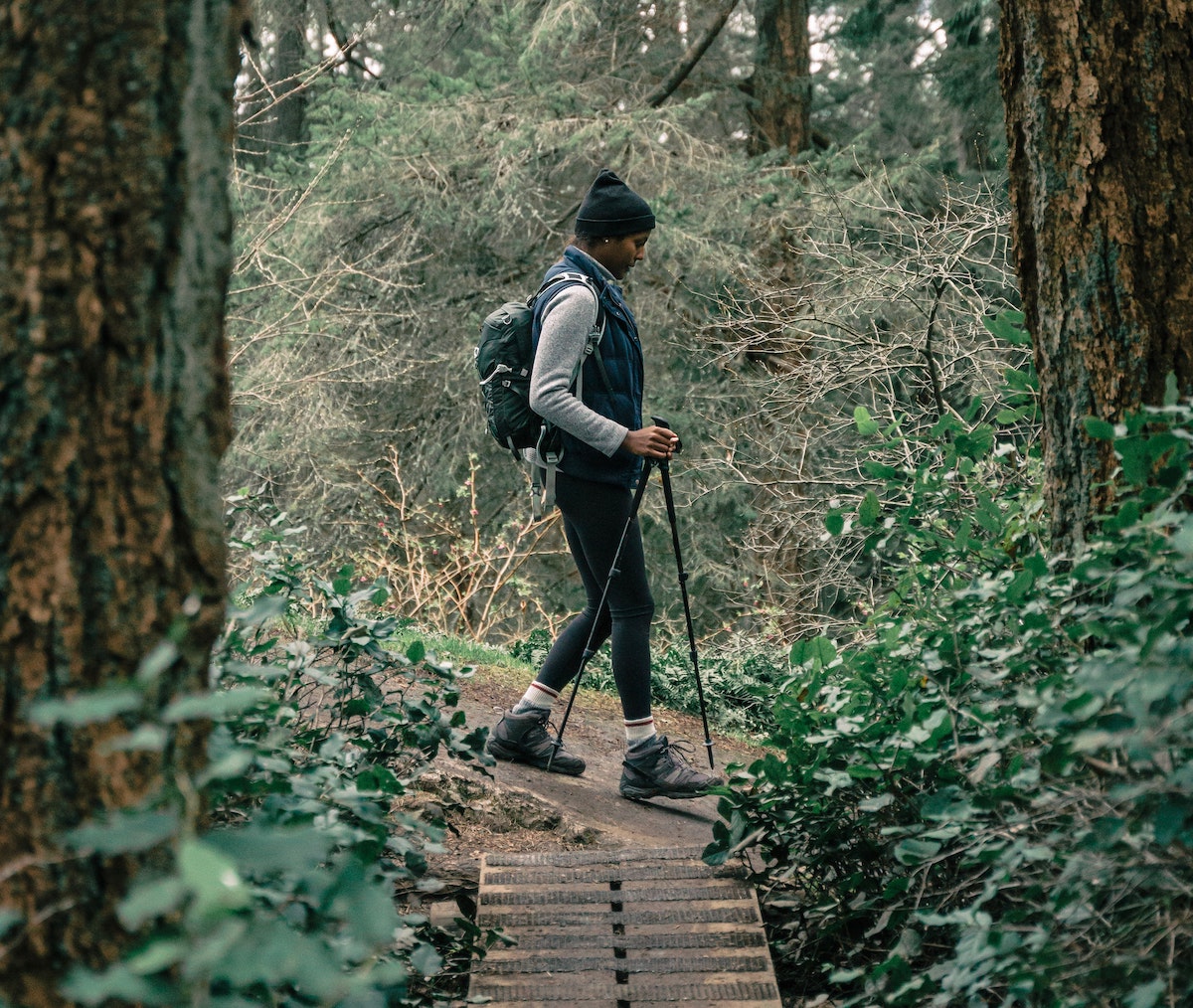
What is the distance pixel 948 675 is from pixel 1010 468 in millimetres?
2333

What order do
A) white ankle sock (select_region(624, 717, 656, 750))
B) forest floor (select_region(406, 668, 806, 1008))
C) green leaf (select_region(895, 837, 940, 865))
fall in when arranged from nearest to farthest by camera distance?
green leaf (select_region(895, 837, 940, 865)) → forest floor (select_region(406, 668, 806, 1008)) → white ankle sock (select_region(624, 717, 656, 750))

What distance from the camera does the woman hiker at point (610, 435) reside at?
4.42 m

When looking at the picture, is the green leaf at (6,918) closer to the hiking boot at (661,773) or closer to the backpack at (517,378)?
the backpack at (517,378)

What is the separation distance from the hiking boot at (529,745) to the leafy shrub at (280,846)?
121cm

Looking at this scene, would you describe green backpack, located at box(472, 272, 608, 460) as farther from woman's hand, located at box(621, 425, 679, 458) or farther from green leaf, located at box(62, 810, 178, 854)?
green leaf, located at box(62, 810, 178, 854)

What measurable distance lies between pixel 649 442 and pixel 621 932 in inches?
68.5

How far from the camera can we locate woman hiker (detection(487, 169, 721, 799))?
442 cm

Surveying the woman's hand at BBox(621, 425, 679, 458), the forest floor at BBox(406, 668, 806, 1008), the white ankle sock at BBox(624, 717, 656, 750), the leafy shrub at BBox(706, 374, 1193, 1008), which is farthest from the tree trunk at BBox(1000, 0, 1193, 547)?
the forest floor at BBox(406, 668, 806, 1008)

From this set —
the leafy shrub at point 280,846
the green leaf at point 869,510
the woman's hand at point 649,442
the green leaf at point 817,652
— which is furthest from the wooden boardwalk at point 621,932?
the woman's hand at point 649,442

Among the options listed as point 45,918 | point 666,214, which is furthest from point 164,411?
point 666,214

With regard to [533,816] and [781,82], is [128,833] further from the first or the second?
[781,82]

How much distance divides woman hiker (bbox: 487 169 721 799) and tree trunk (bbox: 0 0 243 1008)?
108 inches

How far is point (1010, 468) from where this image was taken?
5059 mm

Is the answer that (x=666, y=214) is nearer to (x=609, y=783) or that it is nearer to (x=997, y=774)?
(x=609, y=783)
